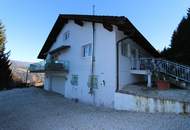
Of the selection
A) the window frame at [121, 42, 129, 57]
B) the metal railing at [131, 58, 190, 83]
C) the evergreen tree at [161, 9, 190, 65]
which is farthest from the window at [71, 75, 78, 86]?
the evergreen tree at [161, 9, 190, 65]

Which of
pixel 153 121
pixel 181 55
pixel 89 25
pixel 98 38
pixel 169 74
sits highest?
pixel 89 25

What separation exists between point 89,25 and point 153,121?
1099 cm

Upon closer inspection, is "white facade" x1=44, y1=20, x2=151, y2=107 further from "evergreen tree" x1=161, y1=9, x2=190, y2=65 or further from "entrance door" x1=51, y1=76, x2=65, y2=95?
"evergreen tree" x1=161, y1=9, x2=190, y2=65

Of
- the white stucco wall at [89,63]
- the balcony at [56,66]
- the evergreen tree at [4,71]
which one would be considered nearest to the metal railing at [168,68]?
the white stucco wall at [89,63]

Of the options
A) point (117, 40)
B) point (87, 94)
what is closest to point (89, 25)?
point (117, 40)

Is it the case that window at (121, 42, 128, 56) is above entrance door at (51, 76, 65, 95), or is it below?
above

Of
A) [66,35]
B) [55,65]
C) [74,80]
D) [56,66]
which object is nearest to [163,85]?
[74,80]

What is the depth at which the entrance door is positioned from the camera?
75.8ft

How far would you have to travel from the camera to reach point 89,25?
17.8 m

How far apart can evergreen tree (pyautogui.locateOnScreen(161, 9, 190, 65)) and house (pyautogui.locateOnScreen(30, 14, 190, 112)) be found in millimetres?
1956

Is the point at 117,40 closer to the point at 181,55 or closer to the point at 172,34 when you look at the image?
the point at 181,55

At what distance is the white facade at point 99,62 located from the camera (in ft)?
49.6

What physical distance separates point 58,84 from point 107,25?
11.9 metres

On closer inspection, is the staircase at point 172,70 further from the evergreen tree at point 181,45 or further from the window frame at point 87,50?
the window frame at point 87,50
